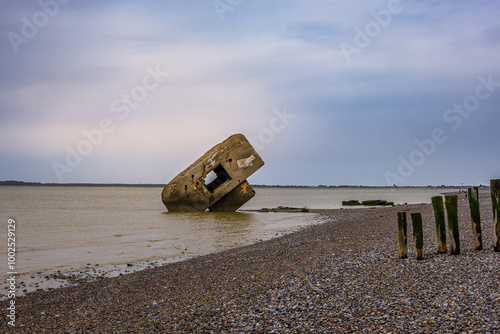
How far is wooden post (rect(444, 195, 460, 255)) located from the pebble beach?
0.15 metres

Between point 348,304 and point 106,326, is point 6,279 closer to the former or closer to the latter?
point 106,326

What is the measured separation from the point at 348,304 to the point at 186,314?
5.69 ft

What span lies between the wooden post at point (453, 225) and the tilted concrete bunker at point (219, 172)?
43.4 ft

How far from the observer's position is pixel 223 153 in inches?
761

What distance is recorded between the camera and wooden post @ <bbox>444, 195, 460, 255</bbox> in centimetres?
637

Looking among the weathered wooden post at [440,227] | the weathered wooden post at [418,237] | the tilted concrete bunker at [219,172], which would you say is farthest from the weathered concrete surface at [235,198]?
the weathered wooden post at [418,237]

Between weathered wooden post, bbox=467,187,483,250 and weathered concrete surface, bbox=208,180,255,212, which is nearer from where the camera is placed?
weathered wooden post, bbox=467,187,483,250

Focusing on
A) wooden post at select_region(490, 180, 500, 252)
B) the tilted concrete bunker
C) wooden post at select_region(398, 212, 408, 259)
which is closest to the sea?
the tilted concrete bunker

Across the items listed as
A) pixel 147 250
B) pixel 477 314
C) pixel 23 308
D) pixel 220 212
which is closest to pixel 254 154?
pixel 220 212

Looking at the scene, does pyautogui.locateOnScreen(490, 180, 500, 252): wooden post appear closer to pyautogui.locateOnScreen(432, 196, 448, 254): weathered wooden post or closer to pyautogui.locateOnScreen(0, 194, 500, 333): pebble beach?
pyautogui.locateOnScreen(0, 194, 500, 333): pebble beach

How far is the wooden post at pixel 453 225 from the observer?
6.37m

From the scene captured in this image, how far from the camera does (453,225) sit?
6.57m

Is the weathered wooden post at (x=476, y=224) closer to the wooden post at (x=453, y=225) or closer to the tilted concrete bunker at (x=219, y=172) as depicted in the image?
the wooden post at (x=453, y=225)

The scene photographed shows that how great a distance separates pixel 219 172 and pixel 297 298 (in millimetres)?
15863
